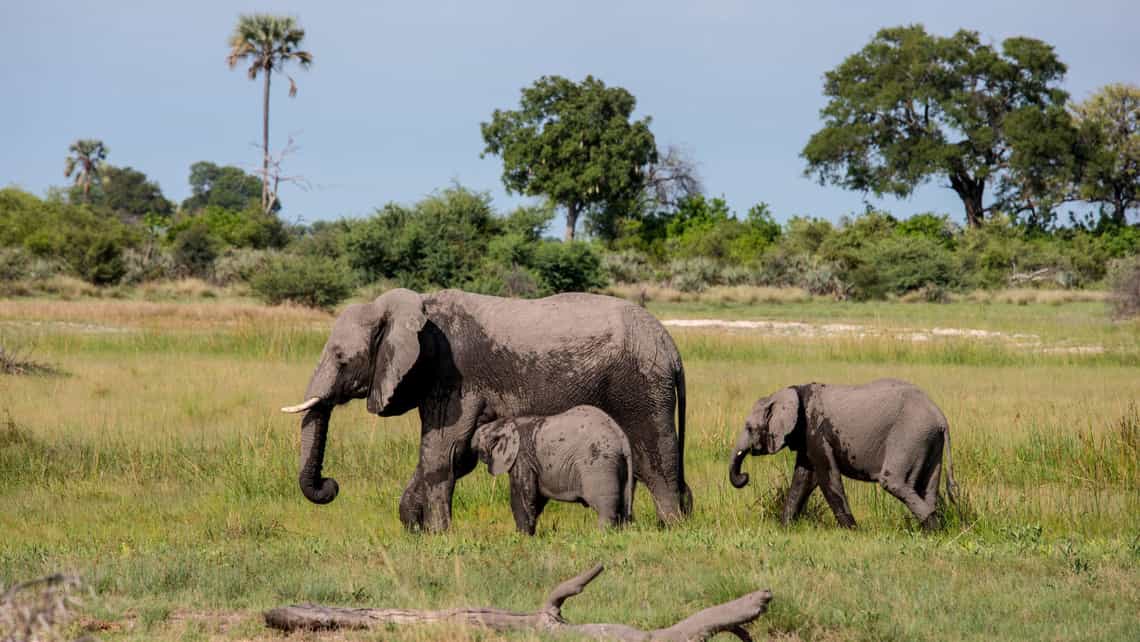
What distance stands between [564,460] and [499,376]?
2.95 ft

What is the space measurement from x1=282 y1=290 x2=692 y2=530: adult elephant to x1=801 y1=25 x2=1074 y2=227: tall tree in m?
61.8

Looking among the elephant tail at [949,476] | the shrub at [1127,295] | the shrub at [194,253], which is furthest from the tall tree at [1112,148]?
the elephant tail at [949,476]

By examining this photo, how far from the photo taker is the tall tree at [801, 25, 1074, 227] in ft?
222

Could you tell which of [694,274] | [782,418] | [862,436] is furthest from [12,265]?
[862,436]

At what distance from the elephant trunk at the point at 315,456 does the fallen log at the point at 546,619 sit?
319cm

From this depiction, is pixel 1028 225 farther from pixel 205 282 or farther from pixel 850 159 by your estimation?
pixel 205 282

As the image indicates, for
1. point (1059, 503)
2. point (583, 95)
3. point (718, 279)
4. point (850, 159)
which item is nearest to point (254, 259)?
point (718, 279)

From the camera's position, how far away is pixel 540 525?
10141mm

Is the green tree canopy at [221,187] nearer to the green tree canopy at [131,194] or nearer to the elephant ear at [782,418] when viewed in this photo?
the green tree canopy at [131,194]

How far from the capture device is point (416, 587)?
23.5ft

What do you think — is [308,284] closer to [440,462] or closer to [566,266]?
[566,266]

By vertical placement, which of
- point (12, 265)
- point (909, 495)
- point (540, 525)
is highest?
point (12, 265)

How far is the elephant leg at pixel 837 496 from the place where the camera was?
9.34 metres

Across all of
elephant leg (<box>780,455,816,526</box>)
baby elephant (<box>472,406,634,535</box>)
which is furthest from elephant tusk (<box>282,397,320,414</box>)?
elephant leg (<box>780,455,816,526</box>)
